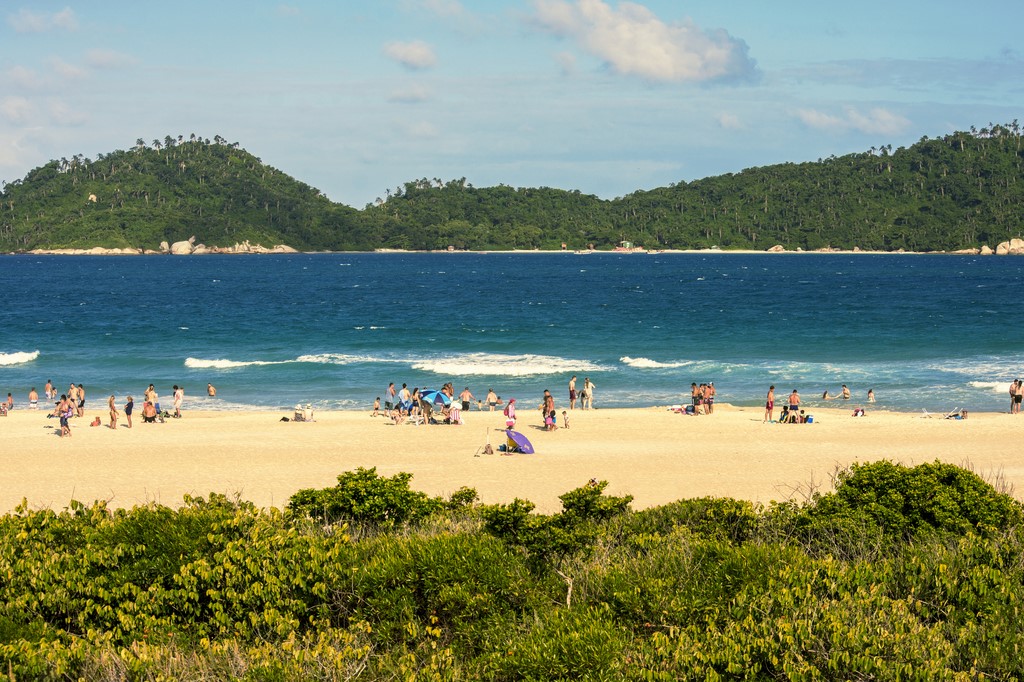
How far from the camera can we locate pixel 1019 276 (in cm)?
11781

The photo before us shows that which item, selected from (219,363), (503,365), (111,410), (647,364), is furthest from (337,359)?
(111,410)

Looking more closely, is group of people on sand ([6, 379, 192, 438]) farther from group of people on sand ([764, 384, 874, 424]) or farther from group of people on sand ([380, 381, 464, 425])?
group of people on sand ([764, 384, 874, 424])

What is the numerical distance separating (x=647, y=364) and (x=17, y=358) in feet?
100

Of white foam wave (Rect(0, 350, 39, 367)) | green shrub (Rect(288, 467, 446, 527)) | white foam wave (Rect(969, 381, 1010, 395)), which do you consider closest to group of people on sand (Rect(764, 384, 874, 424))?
white foam wave (Rect(969, 381, 1010, 395))

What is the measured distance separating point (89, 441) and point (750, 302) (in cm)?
6323

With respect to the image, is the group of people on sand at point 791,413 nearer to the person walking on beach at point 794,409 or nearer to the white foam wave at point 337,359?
the person walking on beach at point 794,409

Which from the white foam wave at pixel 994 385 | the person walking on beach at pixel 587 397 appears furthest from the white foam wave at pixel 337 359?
the white foam wave at pixel 994 385

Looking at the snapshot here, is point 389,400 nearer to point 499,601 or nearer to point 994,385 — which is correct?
point 994,385

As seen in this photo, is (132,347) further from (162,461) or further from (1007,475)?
(1007,475)

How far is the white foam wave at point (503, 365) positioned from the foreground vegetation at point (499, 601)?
31022 millimetres

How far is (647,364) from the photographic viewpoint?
44656mm

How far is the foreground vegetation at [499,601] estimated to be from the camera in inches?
265

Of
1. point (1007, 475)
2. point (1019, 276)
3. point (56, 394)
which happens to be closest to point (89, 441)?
point (56, 394)

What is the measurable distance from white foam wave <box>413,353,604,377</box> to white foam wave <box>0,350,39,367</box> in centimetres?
1917
